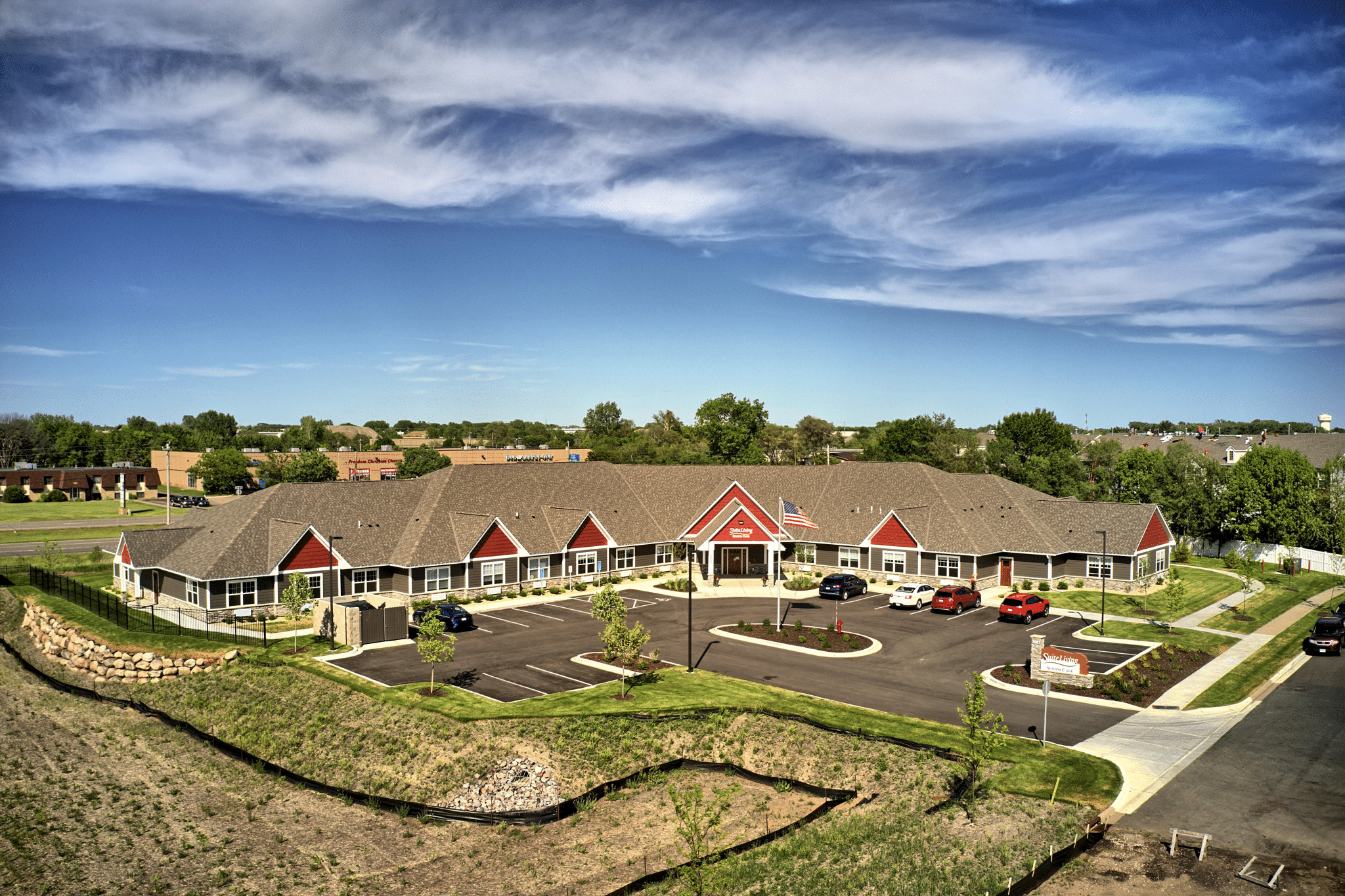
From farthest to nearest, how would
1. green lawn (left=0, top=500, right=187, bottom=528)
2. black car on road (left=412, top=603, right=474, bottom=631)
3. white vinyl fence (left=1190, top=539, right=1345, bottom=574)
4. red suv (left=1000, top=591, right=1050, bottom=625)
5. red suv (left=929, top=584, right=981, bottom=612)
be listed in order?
1. green lawn (left=0, top=500, right=187, bottom=528)
2. white vinyl fence (left=1190, top=539, right=1345, bottom=574)
3. red suv (left=929, top=584, right=981, bottom=612)
4. red suv (left=1000, top=591, right=1050, bottom=625)
5. black car on road (left=412, top=603, right=474, bottom=631)

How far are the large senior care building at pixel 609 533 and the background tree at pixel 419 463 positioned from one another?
147 ft

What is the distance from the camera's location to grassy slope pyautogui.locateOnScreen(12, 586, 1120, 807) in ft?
84.3

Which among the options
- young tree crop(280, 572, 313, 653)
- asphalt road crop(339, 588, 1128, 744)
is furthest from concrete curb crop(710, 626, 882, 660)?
young tree crop(280, 572, 313, 653)

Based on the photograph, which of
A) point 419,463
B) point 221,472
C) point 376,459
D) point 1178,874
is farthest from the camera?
point 376,459

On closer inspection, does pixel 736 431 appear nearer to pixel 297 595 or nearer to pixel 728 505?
pixel 728 505

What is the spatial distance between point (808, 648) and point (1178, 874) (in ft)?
77.7

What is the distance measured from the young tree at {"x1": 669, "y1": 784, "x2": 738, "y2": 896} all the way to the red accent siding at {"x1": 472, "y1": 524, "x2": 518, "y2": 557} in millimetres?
31313

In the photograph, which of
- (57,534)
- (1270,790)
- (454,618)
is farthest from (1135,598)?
(57,534)

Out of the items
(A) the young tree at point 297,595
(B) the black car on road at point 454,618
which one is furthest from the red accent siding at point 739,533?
(A) the young tree at point 297,595

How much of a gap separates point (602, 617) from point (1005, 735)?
17.9 meters

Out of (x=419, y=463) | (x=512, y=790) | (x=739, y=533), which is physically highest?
(x=419, y=463)

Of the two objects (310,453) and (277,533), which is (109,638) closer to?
(277,533)

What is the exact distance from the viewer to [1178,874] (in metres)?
19.9

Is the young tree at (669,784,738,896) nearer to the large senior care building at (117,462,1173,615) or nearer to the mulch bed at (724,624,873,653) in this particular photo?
the mulch bed at (724,624,873,653)
